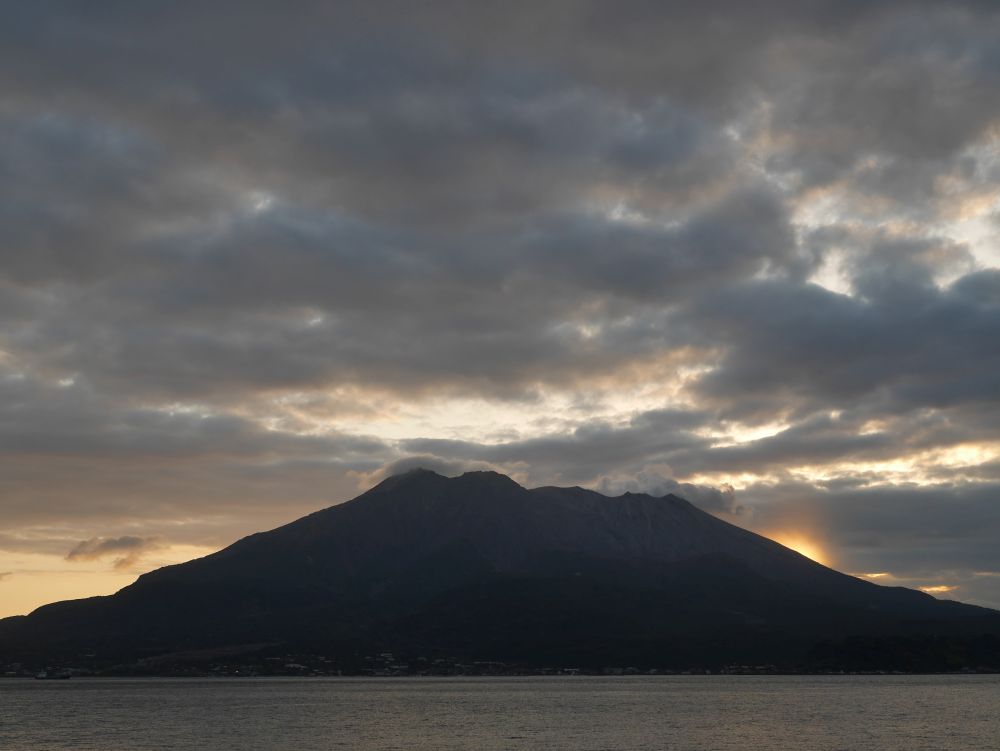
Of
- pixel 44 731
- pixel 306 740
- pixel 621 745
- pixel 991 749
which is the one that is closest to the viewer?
pixel 991 749

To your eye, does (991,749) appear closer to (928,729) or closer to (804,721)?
(928,729)

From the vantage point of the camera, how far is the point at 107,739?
16800cm

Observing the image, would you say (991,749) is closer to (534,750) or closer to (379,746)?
(534,750)

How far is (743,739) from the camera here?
160 meters

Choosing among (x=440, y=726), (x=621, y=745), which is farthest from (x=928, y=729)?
(x=440, y=726)

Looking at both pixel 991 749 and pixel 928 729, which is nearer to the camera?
pixel 991 749

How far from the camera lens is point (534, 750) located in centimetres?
14750

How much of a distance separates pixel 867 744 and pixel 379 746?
6972cm

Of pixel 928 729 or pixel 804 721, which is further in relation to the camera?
pixel 804 721

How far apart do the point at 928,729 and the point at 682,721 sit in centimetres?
4365

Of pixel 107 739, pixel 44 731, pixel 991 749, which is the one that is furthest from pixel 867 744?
pixel 44 731

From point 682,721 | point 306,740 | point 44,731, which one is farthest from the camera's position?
point 682,721

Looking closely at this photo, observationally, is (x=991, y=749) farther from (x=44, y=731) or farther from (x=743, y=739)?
Answer: (x=44, y=731)

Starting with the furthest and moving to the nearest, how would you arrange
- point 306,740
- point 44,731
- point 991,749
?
point 44,731
point 306,740
point 991,749
